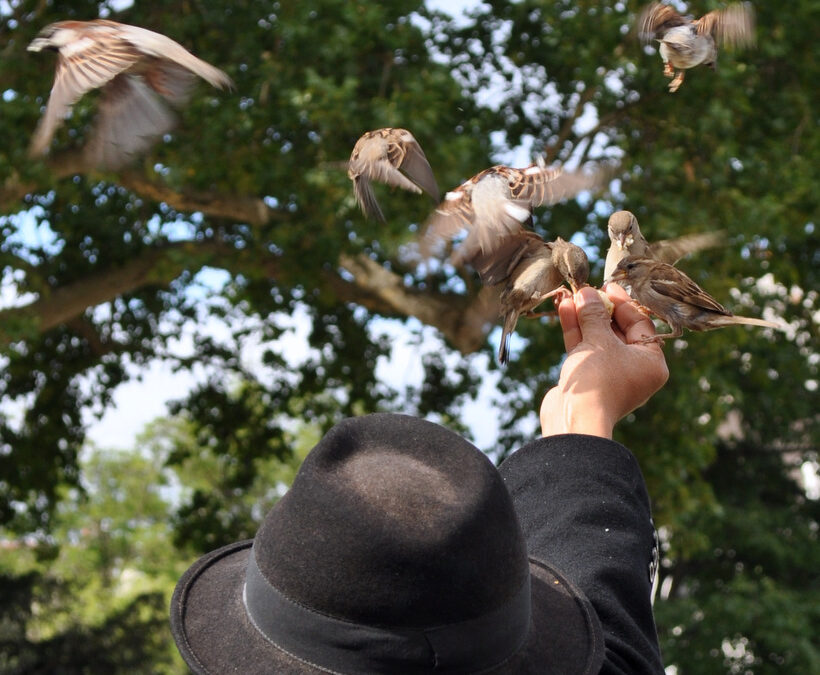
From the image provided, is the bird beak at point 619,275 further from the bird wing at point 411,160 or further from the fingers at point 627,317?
the bird wing at point 411,160

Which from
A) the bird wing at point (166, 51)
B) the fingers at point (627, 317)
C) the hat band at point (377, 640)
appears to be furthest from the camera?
the bird wing at point (166, 51)

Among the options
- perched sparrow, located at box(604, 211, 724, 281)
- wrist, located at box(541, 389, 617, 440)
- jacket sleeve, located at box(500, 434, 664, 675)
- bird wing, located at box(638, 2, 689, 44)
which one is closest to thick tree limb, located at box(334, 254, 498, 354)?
bird wing, located at box(638, 2, 689, 44)

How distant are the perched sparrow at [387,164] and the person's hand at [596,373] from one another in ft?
3.24

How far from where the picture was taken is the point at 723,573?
14.3 meters

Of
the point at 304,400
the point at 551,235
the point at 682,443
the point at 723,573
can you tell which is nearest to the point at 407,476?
the point at 551,235

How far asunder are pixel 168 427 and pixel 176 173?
48.5 feet

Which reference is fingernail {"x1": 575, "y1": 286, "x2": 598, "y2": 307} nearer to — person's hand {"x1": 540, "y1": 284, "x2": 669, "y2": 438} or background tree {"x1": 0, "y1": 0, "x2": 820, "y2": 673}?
person's hand {"x1": 540, "y1": 284, "x2": 669, "y2": 438}

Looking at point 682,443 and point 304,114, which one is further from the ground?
point 304,114

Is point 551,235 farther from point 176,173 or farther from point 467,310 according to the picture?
point 176,173

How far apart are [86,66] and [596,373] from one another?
1.35m

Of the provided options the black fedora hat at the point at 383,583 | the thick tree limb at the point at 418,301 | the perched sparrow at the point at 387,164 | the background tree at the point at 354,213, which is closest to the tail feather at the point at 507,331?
the perched sparrow at the point at 387,164

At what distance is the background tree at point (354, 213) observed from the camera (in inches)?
292

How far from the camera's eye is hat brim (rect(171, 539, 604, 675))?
53.7 inches

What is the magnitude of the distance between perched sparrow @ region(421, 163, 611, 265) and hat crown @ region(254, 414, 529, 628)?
95cm
